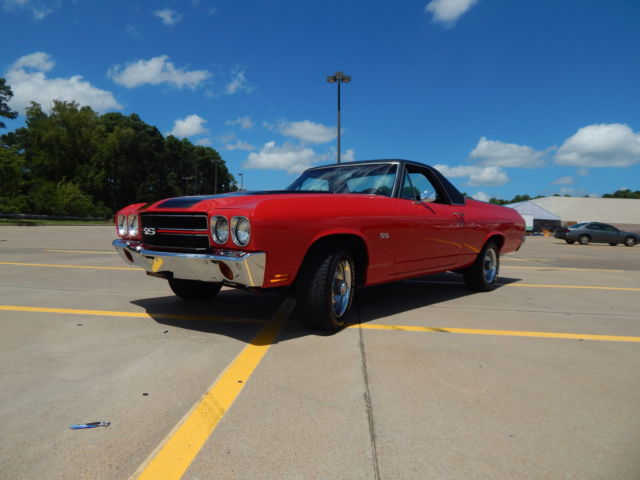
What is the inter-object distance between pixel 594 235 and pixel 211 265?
83.0 ft

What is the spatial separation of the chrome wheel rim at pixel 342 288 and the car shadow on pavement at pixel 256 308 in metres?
0.29

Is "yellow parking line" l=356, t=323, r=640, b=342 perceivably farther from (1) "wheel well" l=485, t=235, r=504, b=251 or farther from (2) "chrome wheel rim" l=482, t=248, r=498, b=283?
(1) "wheel well" l=485, t=235, r=504, b=251

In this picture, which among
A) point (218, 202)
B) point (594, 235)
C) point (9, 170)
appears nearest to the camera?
point (218, 202)

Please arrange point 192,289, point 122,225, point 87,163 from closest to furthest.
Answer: point 122,225
point 192,289
point 87,163

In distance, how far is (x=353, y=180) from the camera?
14.3 feet

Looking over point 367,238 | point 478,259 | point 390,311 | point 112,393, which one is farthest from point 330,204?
point 478,259

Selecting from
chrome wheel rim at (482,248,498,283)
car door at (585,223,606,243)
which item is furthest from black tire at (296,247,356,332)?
car door at (585,223,606,243)

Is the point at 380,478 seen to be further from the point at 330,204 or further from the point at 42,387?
the point at 330,204

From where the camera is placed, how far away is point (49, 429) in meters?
1.85

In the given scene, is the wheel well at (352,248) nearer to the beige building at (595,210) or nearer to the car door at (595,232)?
the car door at (595,232)

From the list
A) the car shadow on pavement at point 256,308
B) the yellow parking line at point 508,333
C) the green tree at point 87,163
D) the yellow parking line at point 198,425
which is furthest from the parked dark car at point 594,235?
the green tree at point 87,163

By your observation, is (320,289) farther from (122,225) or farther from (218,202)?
(122,225)

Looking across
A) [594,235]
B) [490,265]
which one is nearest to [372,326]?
[490,265]

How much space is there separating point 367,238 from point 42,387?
2.48 m
